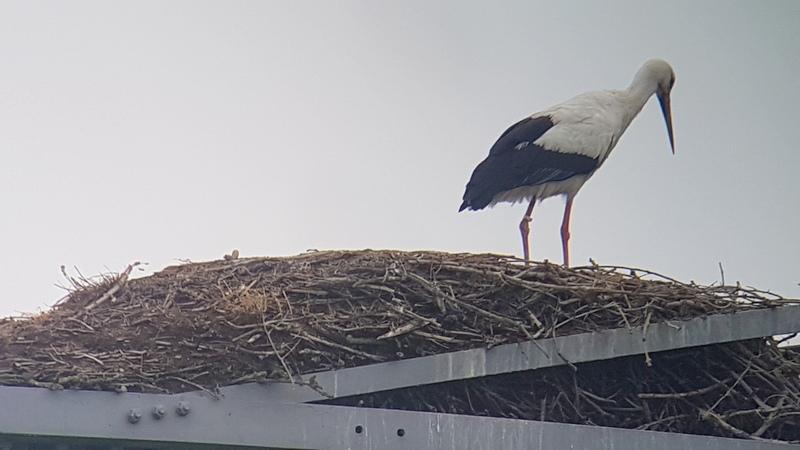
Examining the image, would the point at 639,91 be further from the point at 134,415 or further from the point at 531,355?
the point at 134,415

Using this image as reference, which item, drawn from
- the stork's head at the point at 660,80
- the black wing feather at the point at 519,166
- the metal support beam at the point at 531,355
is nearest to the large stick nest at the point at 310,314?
the metal support beam at the point at 531,355

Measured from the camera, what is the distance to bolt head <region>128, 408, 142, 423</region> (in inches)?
135

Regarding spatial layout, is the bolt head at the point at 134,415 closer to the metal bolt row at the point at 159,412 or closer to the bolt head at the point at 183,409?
the metal bolt row at the point at 159,412

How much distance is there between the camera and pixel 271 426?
3555 millimetres

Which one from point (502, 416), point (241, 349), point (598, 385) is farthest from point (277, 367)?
point (598, 385)

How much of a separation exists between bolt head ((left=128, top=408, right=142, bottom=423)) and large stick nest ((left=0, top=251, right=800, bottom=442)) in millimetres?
92

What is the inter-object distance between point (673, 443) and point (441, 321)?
97cm

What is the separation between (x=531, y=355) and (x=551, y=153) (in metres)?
2.09

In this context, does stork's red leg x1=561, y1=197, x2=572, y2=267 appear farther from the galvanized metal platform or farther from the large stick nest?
the galvanized metal platform

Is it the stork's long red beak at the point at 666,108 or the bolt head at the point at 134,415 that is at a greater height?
the stork's long red beak at the point at 666,108

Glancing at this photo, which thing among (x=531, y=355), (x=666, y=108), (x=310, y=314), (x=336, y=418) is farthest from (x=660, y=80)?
(x=336, y=418)

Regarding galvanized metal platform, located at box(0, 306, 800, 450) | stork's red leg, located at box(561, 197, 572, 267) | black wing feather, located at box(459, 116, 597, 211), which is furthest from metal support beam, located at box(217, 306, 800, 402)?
stork's red leg, located at box(561, 197, 572, 267)

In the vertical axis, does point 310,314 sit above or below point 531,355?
above

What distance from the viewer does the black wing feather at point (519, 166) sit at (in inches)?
223
